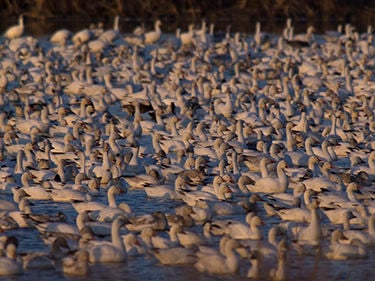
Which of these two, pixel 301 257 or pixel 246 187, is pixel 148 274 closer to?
pixel 301 257

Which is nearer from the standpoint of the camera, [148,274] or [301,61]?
[148,274]

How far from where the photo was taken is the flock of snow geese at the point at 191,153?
13.2 meters

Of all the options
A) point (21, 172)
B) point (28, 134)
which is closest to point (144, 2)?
point (28, 134)

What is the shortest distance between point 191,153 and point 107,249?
5879 millimetres

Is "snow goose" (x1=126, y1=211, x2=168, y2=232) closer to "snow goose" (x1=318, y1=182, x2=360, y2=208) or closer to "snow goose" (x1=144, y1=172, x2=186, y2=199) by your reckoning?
"snow goose" (x1=144, y1=172, x2=186, y2=199)

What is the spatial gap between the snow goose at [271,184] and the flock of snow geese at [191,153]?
3cm

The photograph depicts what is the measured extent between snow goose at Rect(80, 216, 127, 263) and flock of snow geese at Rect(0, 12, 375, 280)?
0.01m

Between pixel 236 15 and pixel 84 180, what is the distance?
2827 centimetres

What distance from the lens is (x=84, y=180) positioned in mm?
16969

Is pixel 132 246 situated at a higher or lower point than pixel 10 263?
lower

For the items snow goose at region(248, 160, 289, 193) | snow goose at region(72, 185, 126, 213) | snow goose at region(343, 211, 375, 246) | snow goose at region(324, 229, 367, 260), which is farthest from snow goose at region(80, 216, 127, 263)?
snow goose at region(248, 160, 289, 193)

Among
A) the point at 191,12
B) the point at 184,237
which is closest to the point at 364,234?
the point at 184,237

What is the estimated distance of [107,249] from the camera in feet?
41.8

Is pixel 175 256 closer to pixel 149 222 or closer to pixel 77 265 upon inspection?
pixel 77 265
